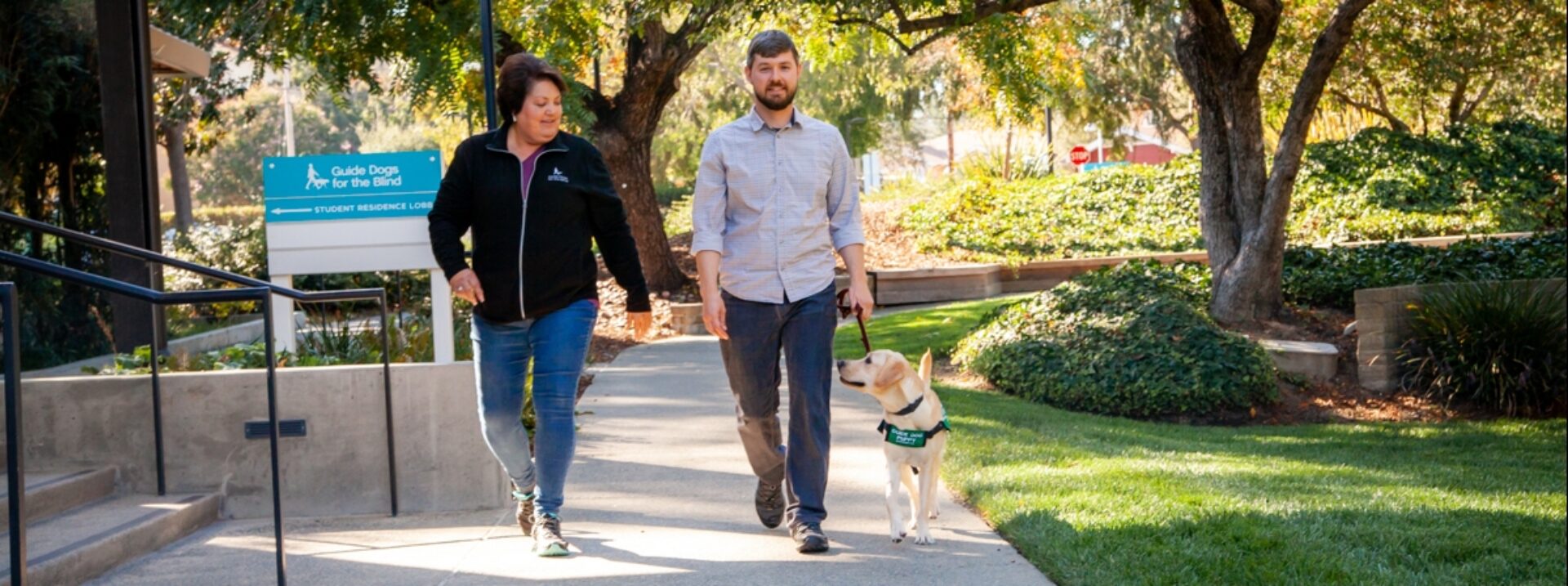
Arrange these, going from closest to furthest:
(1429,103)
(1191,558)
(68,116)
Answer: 1. (1191,558)
2. (68,116)
3. (1429,103)

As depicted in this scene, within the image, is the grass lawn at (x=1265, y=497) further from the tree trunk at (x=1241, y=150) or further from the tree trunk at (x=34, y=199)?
the tree trunk at (x=34, y=199)

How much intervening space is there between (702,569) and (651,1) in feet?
21.4

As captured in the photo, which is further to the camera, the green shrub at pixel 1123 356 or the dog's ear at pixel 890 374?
the green shrub at pixel 1123 356

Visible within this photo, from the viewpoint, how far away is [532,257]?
17.8 ft

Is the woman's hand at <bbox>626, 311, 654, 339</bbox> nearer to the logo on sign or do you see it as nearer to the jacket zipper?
the jacket zipper

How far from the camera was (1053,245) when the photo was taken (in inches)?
811

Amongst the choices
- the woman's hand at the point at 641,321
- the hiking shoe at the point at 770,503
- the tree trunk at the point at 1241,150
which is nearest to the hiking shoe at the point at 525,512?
the woman's hand at the point at 641,321

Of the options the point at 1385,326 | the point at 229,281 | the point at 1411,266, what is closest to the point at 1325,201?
the point at 1411,266

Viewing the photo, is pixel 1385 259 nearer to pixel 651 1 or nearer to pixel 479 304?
pixel 651 1

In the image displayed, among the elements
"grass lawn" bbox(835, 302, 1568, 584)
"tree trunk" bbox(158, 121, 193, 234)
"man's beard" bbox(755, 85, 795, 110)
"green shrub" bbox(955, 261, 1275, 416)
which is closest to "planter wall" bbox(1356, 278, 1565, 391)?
"grass lawn" bbox(835, 302, 1568, 584)

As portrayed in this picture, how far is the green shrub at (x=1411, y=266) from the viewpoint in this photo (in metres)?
12.9

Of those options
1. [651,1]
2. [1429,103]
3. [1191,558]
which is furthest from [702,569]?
[1429,103]

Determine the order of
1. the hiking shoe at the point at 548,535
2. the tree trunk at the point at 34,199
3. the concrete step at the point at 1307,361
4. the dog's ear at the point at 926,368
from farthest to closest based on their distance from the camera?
1. the concrete step at the point at 1307,361
2. the tree trunk at the point at 34,199
3. the dog's ear at the point at 926,368
4. the hiking shoe at the point at 548,535

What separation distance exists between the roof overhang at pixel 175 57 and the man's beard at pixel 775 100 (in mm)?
6322
